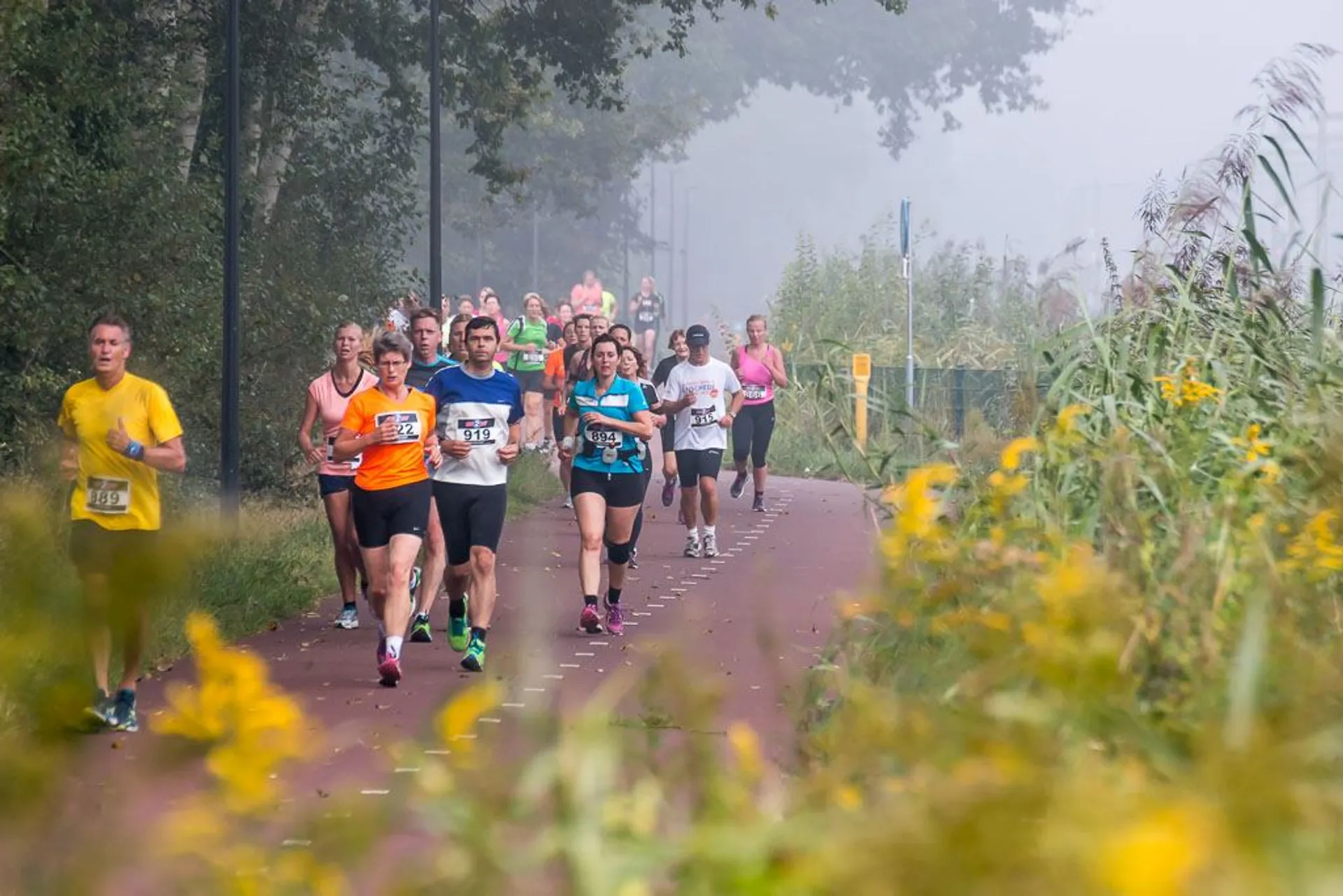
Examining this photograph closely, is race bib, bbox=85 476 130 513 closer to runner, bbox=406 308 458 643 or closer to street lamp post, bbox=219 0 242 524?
runner, bbox=406 308 458 643

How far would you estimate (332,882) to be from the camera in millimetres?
2260

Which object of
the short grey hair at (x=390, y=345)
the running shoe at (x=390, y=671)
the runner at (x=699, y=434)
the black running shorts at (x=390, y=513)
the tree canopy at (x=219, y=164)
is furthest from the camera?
the runner at (x=699, y=434)

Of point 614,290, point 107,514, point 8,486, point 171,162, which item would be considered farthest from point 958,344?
point 614,290

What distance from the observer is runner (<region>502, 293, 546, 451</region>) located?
90.7ft

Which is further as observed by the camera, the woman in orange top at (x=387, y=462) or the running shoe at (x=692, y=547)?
the running shoe at (x=692, y=547)

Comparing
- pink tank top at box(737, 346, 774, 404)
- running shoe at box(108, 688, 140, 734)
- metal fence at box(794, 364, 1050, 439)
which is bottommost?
running shoe at box(108, 688, 140, 734)

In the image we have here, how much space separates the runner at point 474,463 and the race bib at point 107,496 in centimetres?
256

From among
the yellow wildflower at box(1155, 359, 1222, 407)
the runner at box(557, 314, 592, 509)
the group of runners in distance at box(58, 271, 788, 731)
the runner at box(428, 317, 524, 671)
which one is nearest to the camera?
the yellow wildflower at box(1155, 359, 1222, 407)

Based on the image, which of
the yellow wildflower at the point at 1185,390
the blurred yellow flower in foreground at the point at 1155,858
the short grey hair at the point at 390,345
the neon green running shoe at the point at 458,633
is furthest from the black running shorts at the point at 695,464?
the blurred yellow flower in foreground at the point at 1155,858

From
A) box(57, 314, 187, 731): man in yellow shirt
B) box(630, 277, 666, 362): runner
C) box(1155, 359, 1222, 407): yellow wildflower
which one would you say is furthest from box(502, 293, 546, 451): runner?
box(1155, 359, 1222, 407): yellow wildflower

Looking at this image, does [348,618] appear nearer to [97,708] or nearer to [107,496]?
[107,496]

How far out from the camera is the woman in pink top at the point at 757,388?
22.2 m

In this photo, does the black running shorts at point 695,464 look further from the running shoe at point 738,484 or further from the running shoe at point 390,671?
the running shoe at point 390,671

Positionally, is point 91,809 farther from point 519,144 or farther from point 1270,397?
point 519,144
